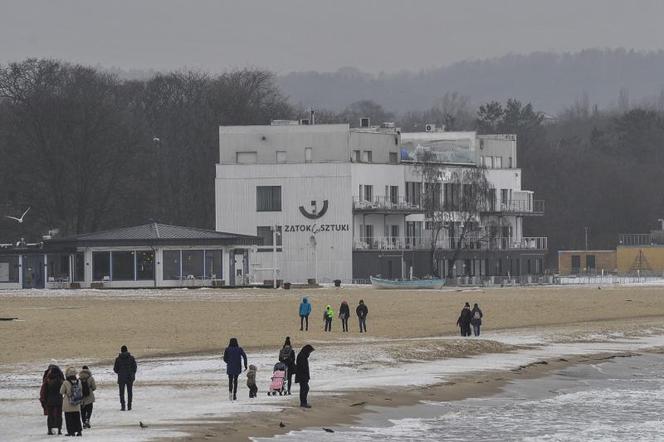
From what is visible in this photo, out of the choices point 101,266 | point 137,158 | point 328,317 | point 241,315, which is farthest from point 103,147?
point 328,317

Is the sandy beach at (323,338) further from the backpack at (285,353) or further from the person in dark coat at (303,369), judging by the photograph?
the backpack at (285,353)

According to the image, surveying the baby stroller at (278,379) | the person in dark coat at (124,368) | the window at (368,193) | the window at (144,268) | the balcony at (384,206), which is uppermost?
the window at (368,193)

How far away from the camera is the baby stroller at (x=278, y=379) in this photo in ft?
133

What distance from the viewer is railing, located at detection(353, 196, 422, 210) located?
126125 mm

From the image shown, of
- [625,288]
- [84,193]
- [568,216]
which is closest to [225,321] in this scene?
[625,288]

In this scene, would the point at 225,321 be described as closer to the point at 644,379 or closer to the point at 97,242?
the point at 644,379

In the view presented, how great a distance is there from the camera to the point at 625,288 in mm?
112938

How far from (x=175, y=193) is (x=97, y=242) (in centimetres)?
3818

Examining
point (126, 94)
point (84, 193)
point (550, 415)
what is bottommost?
point (550, 415)

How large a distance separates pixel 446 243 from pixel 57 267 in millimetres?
35354

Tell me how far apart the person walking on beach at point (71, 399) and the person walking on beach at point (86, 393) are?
0.20m

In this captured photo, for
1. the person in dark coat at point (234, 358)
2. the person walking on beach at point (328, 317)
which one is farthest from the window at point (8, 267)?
the person in dark coat at point (234, 358)

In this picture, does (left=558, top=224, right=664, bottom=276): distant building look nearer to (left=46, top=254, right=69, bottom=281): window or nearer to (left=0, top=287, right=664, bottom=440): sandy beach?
(left=0, top=287, right=664, bottom=440): sandy beach

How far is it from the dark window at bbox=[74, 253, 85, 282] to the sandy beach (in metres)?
9.43
